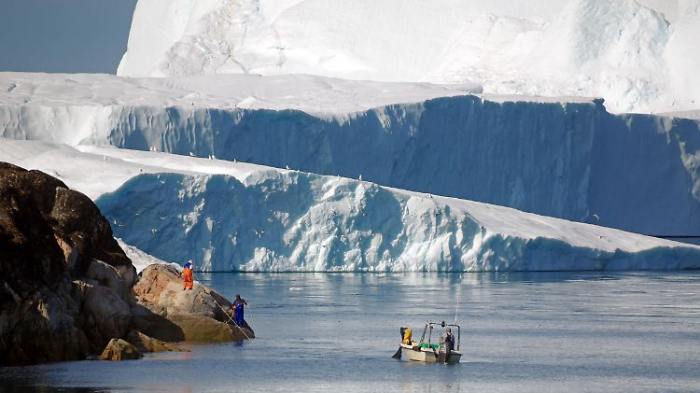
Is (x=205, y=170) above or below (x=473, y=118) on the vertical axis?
below

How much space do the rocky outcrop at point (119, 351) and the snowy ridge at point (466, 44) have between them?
42073 mm

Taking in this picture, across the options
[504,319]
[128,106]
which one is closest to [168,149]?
[128,106]

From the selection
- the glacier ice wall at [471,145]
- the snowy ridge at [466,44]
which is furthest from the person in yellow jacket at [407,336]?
the snowy ridge at [466,44]

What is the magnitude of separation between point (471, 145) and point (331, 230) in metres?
10.9

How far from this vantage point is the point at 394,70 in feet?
224

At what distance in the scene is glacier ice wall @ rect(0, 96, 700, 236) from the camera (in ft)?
152

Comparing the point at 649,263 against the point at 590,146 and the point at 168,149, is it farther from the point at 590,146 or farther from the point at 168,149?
the point at 168,149

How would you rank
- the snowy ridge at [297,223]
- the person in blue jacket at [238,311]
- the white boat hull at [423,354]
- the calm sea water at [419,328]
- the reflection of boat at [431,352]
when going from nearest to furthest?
1. the calm sea water at [419,328]
2. the reflection of boat at [431,352]
3. the white boat hull at [423,354]
4. the person in blue jacket at [238,311]
5. the snowy ridge at [297,223]

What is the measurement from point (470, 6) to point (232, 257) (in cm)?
3053

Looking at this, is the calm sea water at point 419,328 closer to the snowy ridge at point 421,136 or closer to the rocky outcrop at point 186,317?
the rocky outcrop at point 186,317

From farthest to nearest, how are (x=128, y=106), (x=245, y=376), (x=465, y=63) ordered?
1. (x=465, y=63)
2. (x=128, y=106)
3. (x=245, y=376)

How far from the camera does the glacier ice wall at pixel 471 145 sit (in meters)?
46.3

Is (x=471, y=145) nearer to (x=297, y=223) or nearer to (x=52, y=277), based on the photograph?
(x=297, y=223)

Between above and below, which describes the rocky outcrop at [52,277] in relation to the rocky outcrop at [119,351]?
above
